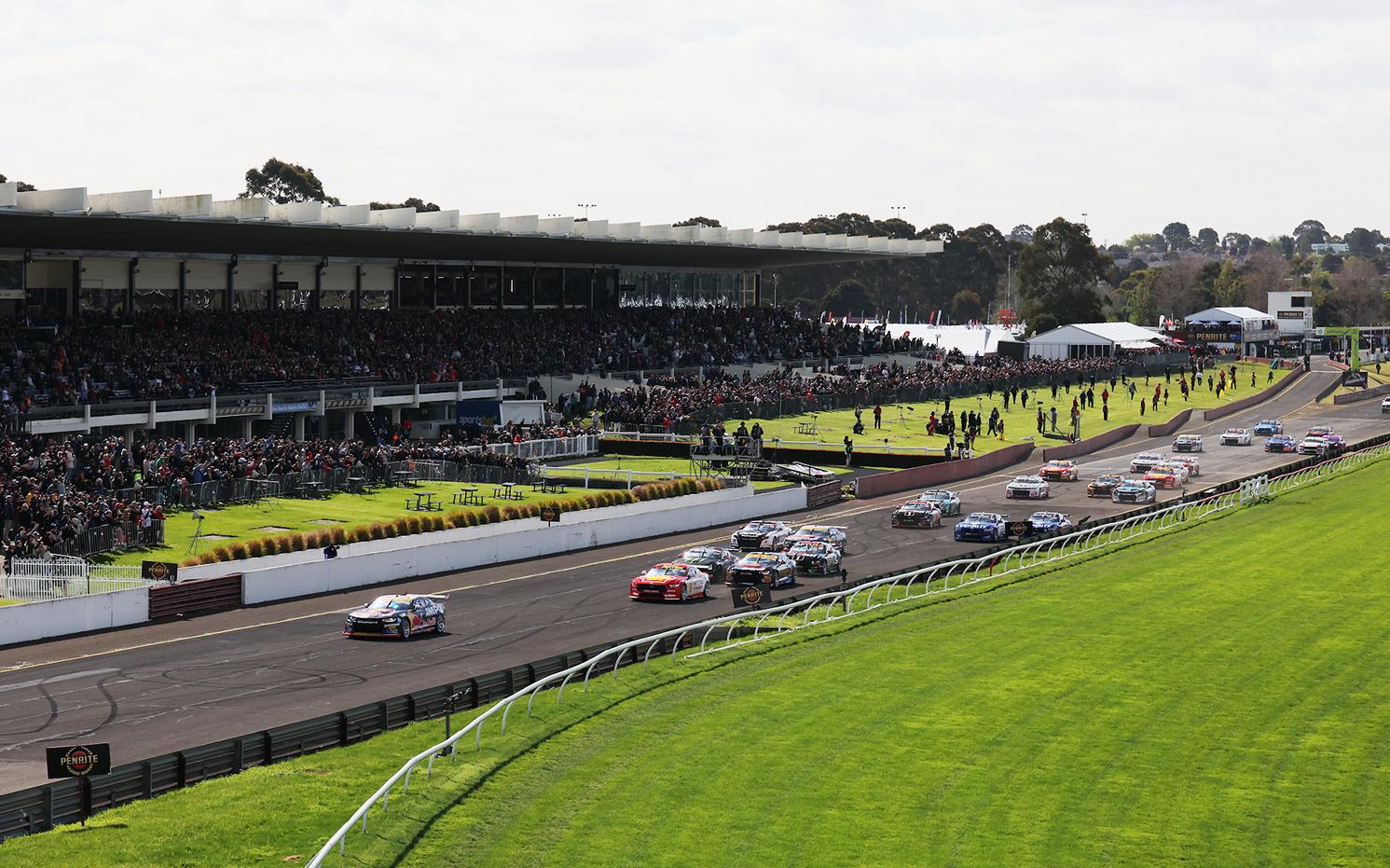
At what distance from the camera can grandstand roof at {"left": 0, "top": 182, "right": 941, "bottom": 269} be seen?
224 ft

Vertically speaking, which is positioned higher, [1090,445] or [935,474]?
[1090,445]

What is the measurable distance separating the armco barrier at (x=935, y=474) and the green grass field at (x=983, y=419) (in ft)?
6.09

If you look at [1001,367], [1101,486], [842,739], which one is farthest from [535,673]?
[1001,367]

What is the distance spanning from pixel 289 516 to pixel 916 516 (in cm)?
2162

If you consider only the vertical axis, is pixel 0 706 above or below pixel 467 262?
below

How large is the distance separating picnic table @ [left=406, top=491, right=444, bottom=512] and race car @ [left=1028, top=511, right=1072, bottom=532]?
784 inches

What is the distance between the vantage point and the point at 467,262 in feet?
337

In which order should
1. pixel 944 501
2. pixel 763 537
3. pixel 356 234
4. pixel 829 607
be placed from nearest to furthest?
1. pixel 829 607
2. pixel 763 537
3. pixel 944 501
4. pixel 356 234

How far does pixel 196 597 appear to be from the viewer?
43.5m

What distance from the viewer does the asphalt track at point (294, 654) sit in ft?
103

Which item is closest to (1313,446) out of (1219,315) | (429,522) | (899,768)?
(429,522)

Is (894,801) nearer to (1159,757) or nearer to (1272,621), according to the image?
(1159,757)

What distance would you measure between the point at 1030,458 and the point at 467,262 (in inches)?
1371

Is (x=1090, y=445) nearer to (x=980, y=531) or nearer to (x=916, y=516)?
(x=916, y=516)
